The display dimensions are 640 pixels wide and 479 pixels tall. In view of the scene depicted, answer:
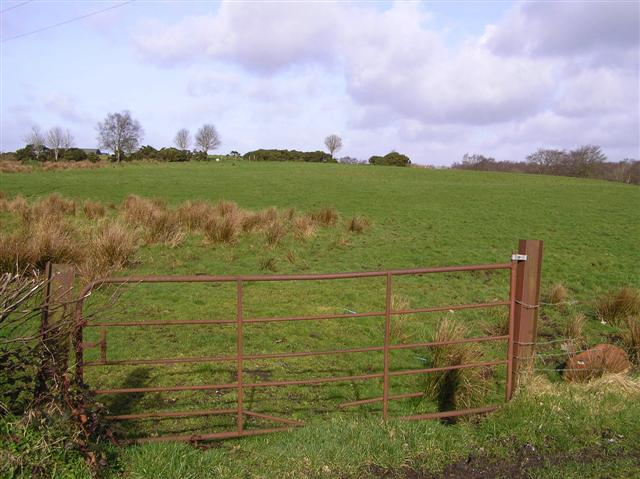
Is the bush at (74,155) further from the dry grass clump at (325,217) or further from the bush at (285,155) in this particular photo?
the dry grass clump at (325,217)

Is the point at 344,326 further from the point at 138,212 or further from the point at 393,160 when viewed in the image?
the point at 393,160

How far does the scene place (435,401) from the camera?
18.8 feet

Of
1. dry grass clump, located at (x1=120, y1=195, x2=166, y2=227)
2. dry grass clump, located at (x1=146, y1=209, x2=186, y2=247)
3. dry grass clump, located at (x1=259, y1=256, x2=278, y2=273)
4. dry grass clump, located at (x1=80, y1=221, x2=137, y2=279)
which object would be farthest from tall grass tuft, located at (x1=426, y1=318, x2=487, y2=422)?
dry grass clump, located at (x1=120, y1=195, x2=166, y2=227)

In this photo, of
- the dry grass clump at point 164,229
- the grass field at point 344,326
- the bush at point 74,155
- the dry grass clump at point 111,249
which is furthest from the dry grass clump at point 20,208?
the bush at point 74,155

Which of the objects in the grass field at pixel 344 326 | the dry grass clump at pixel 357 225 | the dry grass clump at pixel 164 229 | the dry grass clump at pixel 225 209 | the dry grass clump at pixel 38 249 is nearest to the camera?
the grass field at pixel 344 326

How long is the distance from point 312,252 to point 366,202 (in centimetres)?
1075

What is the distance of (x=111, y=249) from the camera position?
10.8m

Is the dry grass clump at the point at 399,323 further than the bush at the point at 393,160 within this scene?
No

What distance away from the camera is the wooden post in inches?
182

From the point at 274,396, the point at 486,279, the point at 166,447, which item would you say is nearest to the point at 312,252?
the point at 486,279

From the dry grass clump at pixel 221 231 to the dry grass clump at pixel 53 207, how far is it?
4.27m

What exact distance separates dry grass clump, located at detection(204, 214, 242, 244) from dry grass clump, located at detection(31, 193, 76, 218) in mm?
4268

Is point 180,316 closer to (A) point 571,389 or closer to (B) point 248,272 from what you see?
(B) point 248,272

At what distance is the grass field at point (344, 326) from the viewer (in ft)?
12.2
